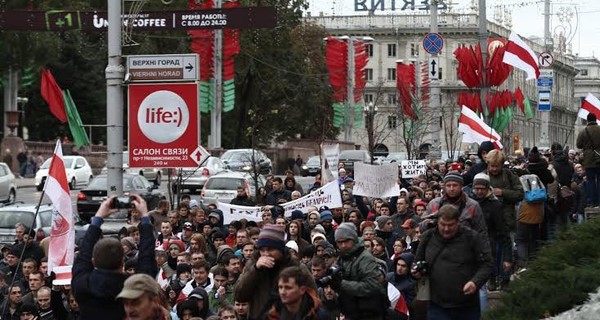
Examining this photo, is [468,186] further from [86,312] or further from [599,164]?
[86,312]

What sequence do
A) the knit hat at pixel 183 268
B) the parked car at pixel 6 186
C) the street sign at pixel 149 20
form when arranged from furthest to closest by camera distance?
1. the parked car at pixel 6 186
2. the street sign at pixel 149 20
3. the knit hat at pixel 183 268

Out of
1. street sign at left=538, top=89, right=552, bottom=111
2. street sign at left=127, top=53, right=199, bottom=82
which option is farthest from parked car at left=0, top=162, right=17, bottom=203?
street sign at left=127, top=53, right=199, bottom=82

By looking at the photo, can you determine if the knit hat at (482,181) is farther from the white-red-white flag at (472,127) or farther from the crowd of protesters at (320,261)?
the white-red-white flag at (472,127)

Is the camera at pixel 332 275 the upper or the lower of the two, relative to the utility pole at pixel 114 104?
lower

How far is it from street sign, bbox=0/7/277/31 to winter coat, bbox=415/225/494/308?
8829 mm

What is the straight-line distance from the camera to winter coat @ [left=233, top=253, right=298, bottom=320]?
8281mm

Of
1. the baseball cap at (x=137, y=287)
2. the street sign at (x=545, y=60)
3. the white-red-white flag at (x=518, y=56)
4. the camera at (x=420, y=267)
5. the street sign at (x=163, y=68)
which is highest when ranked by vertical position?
the street sign at (x=545, y=60)

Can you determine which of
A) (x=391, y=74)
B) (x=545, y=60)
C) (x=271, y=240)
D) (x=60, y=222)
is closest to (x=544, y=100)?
(x=545, y=60)

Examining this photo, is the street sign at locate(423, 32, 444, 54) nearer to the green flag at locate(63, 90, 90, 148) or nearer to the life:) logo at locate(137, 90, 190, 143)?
the green flag at locate(63, 90, 90, 148)

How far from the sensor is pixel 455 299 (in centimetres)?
1019

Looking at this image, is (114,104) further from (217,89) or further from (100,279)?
(217,89)

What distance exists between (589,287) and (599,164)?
1140 cm

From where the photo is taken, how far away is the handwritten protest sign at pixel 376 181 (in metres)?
21.2

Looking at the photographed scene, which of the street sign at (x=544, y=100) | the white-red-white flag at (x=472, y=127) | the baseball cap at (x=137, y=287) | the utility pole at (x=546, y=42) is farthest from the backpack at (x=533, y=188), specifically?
the utility pole at (x=546, y=42)
